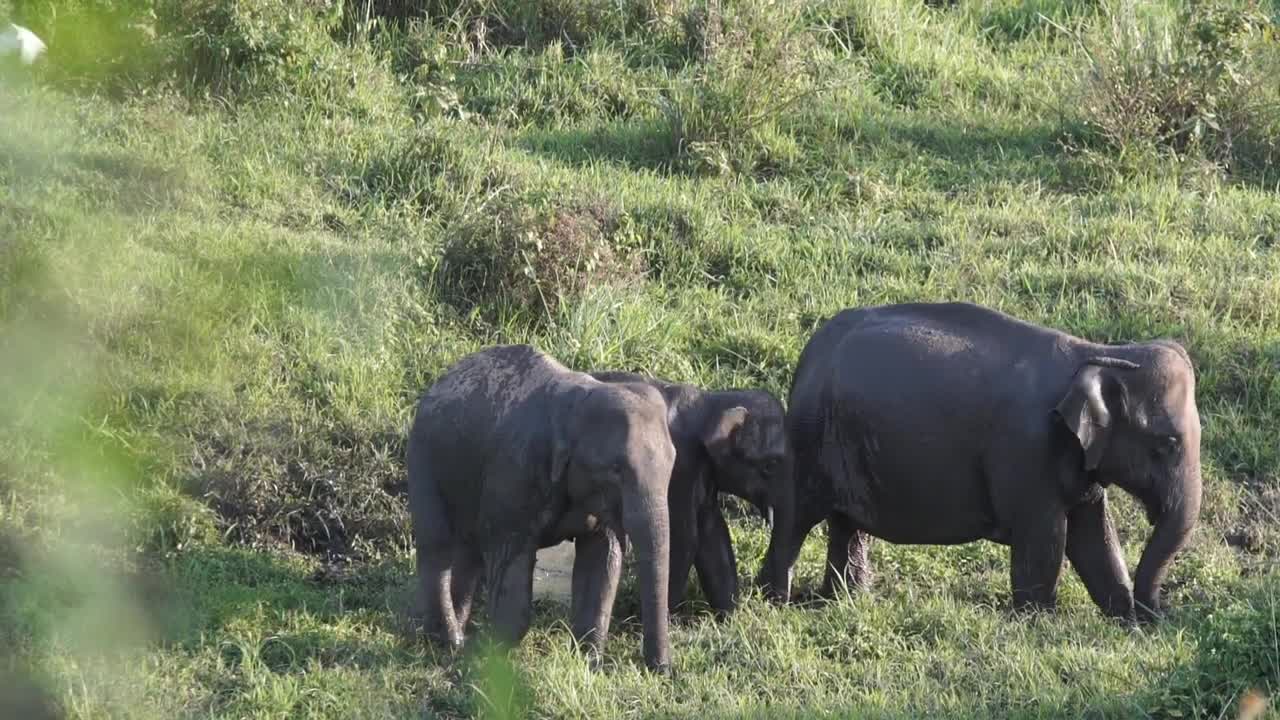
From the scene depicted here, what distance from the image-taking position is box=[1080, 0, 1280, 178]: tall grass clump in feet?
38.0

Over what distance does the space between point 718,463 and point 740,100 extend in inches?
159

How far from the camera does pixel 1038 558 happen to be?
295 inches

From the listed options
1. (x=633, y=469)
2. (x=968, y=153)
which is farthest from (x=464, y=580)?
(x=968, y=153)

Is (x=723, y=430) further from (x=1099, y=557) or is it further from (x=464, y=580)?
(x=1099, y=557)

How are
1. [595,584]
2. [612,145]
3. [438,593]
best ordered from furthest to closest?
[612,145], [438,593], [595,584]

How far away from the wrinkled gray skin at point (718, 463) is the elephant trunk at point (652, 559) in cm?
89

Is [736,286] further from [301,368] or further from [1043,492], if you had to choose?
[1043,492]

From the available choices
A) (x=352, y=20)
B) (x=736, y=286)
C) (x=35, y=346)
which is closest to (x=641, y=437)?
(x=736, y=286)

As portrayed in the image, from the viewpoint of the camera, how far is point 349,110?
11.4 metres

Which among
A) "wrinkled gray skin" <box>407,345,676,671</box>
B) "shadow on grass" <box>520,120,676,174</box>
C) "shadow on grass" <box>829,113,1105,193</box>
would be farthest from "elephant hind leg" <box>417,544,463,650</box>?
"shadow on grass" <box>829,113,1105,193</box>

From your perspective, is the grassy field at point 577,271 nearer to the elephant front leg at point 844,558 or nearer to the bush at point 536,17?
the bush at point 536,17

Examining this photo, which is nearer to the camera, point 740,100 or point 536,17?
point 740,100

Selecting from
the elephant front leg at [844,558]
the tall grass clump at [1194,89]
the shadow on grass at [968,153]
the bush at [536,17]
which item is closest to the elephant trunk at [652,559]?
the elephant front leg at [844,558]

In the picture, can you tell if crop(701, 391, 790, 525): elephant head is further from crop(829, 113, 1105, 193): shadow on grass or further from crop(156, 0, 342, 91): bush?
Answer: crop(156, 0, 342, 91): bush
